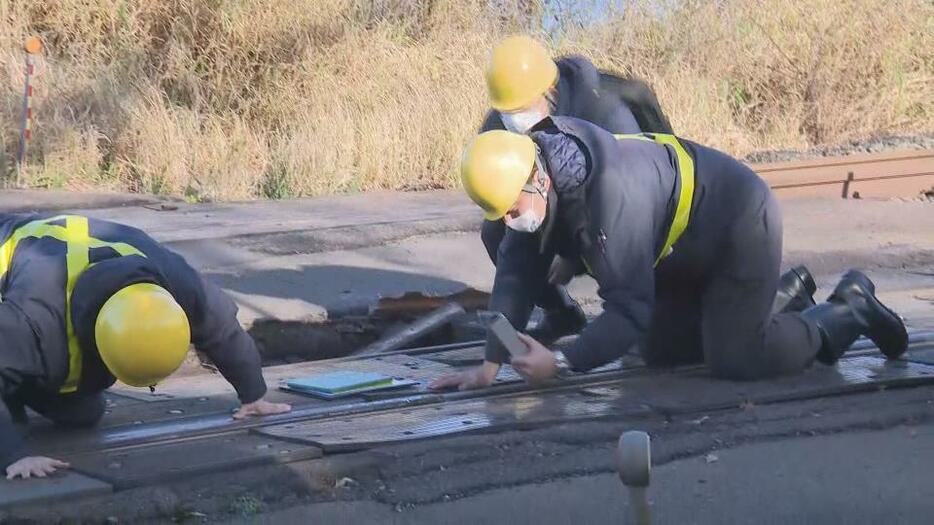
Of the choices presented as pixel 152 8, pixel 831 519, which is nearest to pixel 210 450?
pixel 831 519

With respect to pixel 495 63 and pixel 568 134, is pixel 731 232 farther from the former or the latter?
pixel 495 63

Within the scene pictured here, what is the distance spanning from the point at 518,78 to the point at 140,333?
275 centimetres

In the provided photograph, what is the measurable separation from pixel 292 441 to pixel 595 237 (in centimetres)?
139

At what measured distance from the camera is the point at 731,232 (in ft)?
19.9

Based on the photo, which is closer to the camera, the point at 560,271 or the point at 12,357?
the point at 12,357

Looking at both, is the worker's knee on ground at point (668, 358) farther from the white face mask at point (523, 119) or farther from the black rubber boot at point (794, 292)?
the white face mask at point (523, 119)

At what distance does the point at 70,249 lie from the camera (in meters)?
4.91

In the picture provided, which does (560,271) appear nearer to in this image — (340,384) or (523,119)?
(523,119)

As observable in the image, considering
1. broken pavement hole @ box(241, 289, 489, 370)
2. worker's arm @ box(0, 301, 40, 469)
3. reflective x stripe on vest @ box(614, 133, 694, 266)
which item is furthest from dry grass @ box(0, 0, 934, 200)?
worker's arm @ box(0, 301, 40, 469)

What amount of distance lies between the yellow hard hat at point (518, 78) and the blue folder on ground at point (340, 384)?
1.45 m

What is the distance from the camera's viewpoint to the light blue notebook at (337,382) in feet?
20.2

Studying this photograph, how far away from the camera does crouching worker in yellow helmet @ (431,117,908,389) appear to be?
17.9 feet

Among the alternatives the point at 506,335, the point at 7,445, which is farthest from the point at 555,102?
the point at 7,445

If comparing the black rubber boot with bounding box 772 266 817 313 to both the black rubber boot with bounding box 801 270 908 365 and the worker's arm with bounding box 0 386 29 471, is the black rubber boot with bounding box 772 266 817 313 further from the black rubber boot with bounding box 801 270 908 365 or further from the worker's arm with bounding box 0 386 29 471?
the worker's arm with bounding box 0 386 29 471
